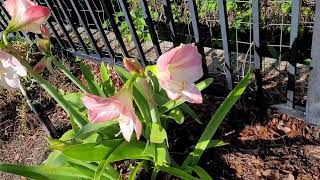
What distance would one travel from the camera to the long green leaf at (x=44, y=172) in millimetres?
1902

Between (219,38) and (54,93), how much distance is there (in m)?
1.94

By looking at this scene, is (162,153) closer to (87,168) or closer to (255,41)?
(87,168)

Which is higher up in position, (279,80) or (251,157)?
(279,80)

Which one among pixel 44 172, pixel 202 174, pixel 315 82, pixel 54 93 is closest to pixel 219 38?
pixel 315 82

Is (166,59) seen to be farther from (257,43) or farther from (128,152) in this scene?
(257,43)

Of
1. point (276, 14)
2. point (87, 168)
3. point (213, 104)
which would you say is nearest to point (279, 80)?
point (213, 104)

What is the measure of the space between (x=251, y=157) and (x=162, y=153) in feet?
2.02

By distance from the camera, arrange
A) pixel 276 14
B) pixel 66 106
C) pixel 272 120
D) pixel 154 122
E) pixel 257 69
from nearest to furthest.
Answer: pixel 154 122 → pixel 66 106 → pixel 257 69 → pixel 272 120 → pixel 276 14

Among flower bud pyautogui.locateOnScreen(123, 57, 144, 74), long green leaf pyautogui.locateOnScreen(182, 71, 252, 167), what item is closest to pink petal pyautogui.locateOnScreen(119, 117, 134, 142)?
flower bud pyautogui.locateOnScreen(123, 57, 144, 74)

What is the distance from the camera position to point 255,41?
2.19 metres

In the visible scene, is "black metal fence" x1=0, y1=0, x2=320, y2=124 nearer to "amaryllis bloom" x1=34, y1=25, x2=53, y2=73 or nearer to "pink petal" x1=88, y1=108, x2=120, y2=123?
"amaryllis bloom" x1=34, y1=25, x2=53, y2=73

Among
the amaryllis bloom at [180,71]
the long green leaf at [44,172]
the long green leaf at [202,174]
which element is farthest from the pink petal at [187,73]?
the long green leaf at [44,172]

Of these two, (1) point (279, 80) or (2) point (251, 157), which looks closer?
(2) point (251, 157)

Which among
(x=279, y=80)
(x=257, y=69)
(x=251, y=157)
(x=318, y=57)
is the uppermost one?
(x=318, y=57)
